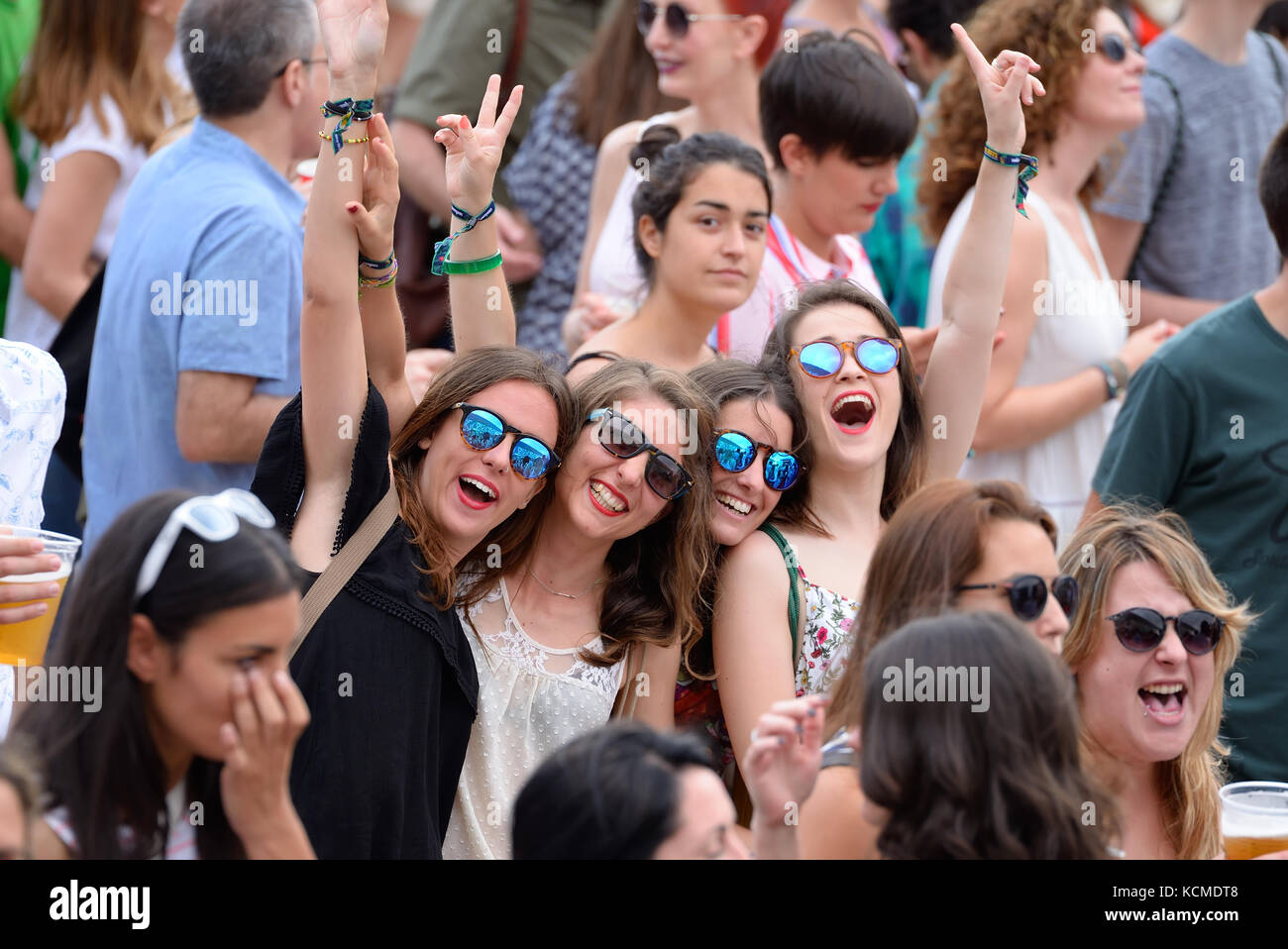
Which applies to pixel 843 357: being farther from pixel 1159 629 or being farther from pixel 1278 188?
pixel 1278 188

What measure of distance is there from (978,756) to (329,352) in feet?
4.75

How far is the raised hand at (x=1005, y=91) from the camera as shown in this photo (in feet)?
11.4

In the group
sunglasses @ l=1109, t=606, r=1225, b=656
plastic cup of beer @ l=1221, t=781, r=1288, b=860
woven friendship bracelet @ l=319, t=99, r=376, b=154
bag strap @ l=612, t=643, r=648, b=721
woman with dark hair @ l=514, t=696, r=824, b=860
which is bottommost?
plastic cup of beer @ l=1221, t=781, r=1288, b=860

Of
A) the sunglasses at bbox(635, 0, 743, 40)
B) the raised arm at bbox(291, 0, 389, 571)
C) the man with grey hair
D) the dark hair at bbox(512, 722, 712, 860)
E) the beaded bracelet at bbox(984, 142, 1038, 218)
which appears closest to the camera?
the dark hair at bbox(512, 722, 712, 860)

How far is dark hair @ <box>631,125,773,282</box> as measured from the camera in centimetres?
401

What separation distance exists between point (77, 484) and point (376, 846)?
2.22 m

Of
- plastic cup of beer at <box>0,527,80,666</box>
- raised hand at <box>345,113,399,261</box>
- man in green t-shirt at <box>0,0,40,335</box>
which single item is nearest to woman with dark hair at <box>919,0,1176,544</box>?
raised hand at <box>345,113,399,261</box>

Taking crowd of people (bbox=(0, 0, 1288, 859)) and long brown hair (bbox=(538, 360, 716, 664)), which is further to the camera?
long brown hair (bbox=(538, 360, 716, 664))

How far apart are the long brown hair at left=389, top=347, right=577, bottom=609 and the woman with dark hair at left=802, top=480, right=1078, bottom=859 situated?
77 centimetres

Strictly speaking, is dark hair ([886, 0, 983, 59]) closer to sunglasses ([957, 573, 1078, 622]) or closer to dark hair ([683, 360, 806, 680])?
dark hair ([683, 360, 806, 680])

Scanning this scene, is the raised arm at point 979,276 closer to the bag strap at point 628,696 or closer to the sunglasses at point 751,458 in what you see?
the sunglasses at point 751,458

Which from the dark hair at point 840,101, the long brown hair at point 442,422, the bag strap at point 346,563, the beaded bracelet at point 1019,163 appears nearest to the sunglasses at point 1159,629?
the beaded bracelet at point 1019,163
